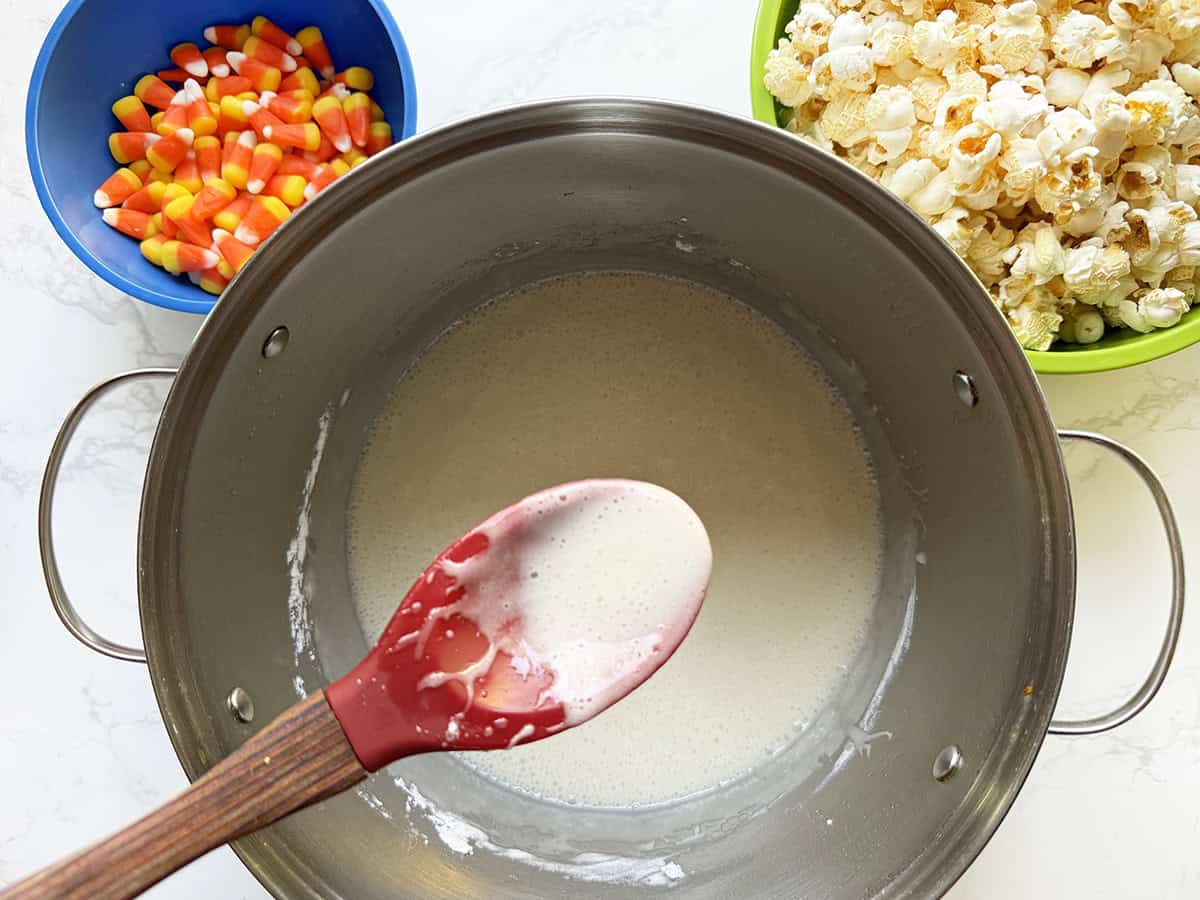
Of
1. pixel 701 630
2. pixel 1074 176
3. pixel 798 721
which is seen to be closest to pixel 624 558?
pixel 701 630

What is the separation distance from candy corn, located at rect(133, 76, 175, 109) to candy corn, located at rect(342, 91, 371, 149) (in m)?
0.21

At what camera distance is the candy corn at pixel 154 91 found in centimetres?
118

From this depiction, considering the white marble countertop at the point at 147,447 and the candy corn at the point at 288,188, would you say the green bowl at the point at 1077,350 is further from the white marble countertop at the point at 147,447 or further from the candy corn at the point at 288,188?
the candy corn at the point at 288,188

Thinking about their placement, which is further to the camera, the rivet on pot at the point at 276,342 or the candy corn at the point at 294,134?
the candy corn at the point at 294,134

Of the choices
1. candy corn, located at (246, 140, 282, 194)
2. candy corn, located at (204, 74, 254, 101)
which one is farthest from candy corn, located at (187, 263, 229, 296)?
candy corn, located at (204, 74, 254, 101)

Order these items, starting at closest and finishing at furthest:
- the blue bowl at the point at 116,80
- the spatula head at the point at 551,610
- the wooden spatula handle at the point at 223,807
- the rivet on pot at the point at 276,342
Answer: the wooden spatula handle at the point at 223,807 < the spatula head at the point at 551,610 < the rivet on pot at the point at 276,342 < the blue bowl at the point at 116,80

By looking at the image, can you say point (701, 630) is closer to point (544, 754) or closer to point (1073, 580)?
point (544, 754)

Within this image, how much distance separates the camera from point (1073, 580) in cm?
91

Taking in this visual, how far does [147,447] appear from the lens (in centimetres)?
122

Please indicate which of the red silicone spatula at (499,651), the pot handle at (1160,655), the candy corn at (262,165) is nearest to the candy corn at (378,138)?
the candy corn at (262,165)

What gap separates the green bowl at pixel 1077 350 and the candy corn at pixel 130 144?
0.68 metres

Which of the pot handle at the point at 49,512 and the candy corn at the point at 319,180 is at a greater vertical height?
the candy corn at the point at 319,180

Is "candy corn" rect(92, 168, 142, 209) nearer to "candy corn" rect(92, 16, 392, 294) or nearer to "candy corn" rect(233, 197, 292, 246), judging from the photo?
"candy corn" rect(92, 16, 392, 294)

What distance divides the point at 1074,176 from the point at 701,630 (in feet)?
2.07
